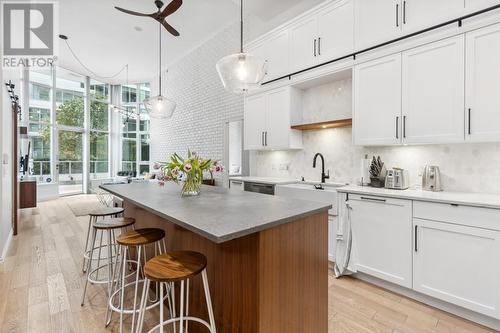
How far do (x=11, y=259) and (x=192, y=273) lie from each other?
345cm

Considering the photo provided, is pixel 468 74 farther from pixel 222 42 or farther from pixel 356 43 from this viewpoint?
pixel 222 42

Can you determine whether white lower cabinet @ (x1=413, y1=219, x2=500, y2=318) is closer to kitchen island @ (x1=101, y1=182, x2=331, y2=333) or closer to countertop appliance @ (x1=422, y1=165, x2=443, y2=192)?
countertop appliance @ (x1=422, y1=165, x2=443, y2=192)

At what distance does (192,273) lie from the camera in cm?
136

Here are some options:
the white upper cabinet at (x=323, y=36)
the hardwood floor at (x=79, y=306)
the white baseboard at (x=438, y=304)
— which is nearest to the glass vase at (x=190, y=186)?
the hardwood floor at (x=79, y=306)

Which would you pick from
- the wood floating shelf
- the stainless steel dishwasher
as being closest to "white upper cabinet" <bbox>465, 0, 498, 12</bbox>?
the wood floating shelf

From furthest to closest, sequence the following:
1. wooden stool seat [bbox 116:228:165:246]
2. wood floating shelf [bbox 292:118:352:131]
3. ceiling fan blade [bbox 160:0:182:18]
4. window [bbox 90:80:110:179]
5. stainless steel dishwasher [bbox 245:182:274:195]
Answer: window [bbox 90:80:110:179]
stainless steel dishwasher [bbox 245:182:274:195]
wood floating shelf [bbox 292:118:352:131]
ceiling fan blade [bbox 160:0:182:18]
wooden stool seat [bbox 116:228:165:246]

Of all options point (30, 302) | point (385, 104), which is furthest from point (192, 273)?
point (385, 104)

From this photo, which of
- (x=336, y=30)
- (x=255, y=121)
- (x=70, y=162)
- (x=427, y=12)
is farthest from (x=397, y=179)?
(x=70, y=162)

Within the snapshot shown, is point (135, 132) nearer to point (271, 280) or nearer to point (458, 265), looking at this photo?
point (271, 280)

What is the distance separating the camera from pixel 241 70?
220cm

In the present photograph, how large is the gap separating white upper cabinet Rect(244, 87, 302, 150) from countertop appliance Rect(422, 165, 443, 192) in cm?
182

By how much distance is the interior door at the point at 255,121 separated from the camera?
431 cm

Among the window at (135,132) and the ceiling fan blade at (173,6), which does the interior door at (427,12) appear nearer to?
the ceiling fan blade at (173,6)

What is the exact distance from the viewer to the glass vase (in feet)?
7.70
